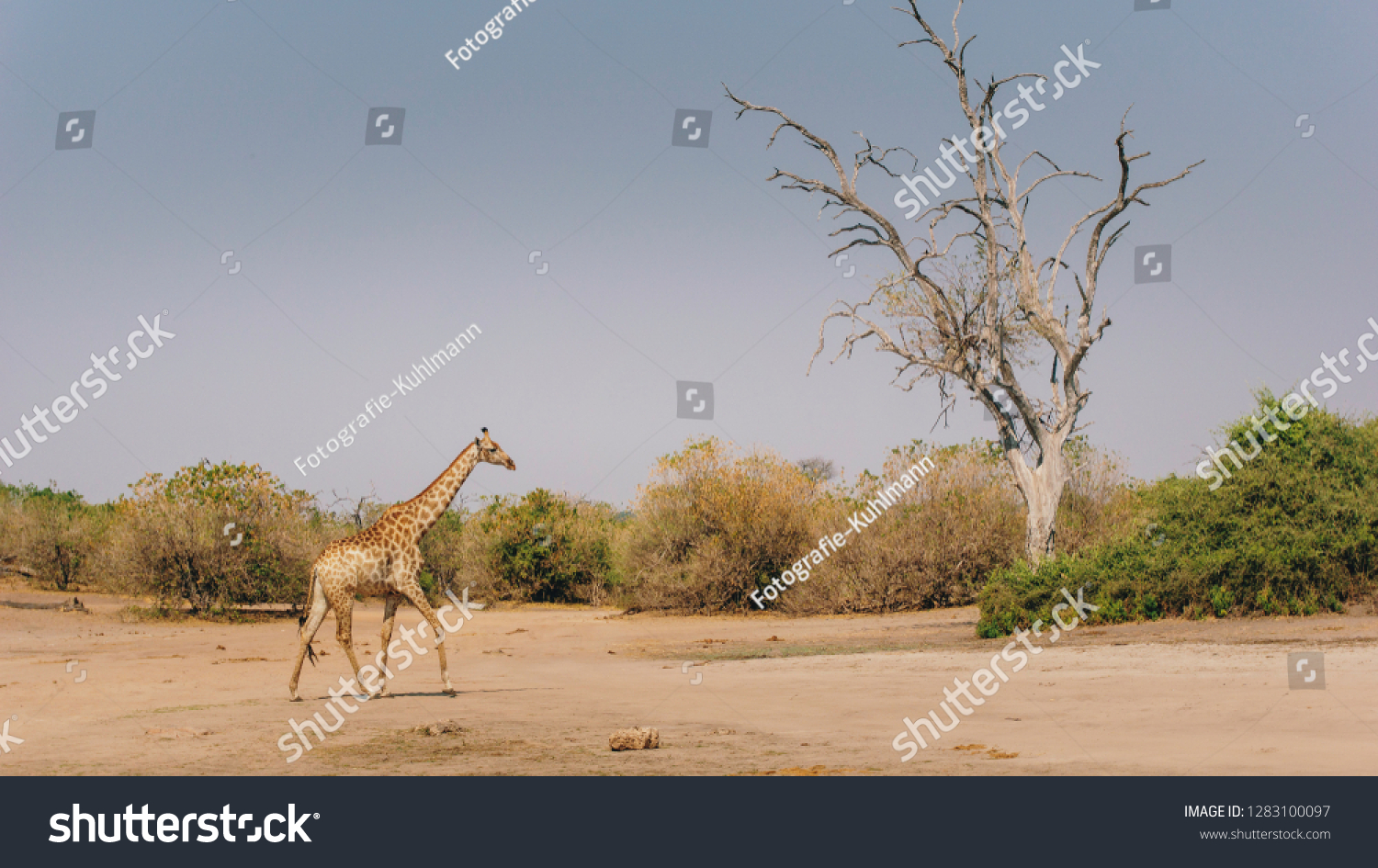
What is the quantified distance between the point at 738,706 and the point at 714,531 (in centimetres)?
1718

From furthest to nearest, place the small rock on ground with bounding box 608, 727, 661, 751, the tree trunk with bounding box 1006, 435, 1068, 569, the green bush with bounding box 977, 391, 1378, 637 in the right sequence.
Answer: the tree trunk with bounding box 1006, 435, 1068, 569, the green bush with bounding box 977, 391, 1378, 637, the small rock on ground with bounding box 608, 727, 661, 751

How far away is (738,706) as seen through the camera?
37.6 feet

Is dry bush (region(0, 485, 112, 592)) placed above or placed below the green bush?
above

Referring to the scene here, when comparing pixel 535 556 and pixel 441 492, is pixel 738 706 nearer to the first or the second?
pixel 441 492

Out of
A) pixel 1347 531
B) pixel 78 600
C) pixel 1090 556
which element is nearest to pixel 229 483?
pixel 78 600

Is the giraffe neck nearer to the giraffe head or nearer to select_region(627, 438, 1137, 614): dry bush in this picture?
the giraffe head

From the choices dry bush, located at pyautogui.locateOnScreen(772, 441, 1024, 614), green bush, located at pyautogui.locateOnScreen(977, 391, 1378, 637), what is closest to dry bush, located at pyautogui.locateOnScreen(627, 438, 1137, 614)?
dry bush, located at pyautogui.locateOnScreen(772, 441, 1024, 614)

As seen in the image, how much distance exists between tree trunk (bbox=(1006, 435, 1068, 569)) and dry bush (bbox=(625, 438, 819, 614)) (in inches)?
276

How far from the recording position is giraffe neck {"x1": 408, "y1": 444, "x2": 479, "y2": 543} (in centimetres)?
1283

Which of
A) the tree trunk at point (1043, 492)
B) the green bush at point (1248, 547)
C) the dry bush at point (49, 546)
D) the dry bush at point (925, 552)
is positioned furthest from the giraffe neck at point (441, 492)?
the dry bush at point (49, 546)

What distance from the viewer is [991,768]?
23.8ft

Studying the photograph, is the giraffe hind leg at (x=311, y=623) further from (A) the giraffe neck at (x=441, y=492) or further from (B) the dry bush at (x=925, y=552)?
(B) the dry bush at (x=925, y=552)

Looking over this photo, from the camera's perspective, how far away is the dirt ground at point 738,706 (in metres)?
7.80
